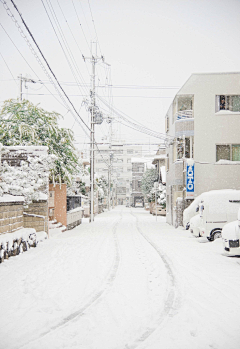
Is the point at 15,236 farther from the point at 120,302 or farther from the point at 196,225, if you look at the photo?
the point at 196,225

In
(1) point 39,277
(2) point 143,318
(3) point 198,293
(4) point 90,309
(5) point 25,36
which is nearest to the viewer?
(2) point 143,318

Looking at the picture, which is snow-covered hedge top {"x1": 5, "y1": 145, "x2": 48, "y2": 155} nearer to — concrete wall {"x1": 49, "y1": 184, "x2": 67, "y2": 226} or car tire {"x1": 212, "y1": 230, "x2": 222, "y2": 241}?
concrete wall {"x1": 49, "y1": 184, "x2": 67, "y2": 226}

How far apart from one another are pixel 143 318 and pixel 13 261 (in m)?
5.89

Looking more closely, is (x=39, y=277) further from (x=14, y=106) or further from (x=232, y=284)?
(x=14, y=106)

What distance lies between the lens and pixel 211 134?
22.8m

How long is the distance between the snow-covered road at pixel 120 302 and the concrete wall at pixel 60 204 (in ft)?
33.5

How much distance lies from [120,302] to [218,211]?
31.3ft

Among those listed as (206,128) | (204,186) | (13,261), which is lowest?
(13,261)

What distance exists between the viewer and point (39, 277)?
310 inches

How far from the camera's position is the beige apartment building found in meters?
22.3

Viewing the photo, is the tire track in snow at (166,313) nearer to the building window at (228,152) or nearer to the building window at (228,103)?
the building window at (228,152)

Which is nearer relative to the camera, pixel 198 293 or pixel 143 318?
pixel 143 318

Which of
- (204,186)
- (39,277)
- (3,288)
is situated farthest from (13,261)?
(204,186)

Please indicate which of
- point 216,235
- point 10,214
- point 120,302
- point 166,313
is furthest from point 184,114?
point 166,313
